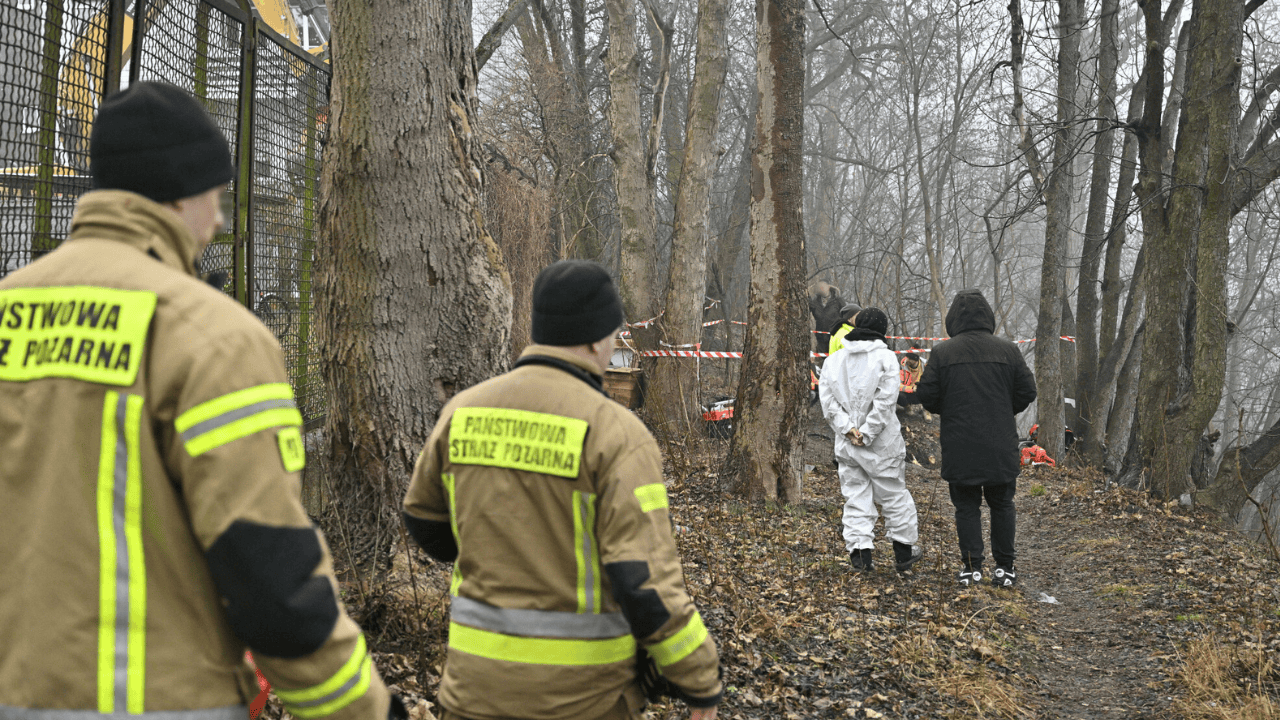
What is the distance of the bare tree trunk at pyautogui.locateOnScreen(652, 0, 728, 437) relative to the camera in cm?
1198

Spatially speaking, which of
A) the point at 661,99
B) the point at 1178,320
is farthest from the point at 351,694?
the point at 661,99

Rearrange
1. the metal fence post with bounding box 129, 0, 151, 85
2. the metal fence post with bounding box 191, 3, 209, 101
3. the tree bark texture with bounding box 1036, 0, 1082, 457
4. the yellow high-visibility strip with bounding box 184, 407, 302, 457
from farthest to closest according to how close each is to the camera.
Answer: the tree bark texture with bounding box 1036, 0, 1082, 457 → the metal fence post with bounding box 191, 3, 209, 101 → the metal fence post with bounding box 129, 0, 151, 85 → the yellow high-visibility strip with bounding box 184, 407, 302, 457

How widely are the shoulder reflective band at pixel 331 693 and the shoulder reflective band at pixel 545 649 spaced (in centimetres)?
69

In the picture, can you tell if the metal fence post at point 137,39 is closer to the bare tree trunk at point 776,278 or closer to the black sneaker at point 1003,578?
the bare tree trunk at point 776,278

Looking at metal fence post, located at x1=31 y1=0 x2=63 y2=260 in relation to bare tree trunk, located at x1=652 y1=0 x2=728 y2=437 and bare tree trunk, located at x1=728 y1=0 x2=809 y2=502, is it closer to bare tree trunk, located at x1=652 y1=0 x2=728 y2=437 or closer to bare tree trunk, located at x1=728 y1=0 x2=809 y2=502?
bare tree trunk, located at x1=728 y1=0 x2=809 y2=502

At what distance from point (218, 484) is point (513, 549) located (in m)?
0.94

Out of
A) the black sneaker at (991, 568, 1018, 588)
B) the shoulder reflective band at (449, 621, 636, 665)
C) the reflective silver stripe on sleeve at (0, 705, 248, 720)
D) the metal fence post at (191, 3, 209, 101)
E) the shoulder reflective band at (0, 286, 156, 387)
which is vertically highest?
the metal fence post at (191, 3, 209, 101)

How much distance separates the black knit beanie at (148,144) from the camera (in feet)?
5.38

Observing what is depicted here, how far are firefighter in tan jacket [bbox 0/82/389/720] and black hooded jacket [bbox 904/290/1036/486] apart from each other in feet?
19.5

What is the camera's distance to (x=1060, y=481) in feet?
41.8

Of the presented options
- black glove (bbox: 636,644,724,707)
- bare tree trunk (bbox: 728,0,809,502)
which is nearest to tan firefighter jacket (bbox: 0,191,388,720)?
black glove (bbox: 636,644,724,707)

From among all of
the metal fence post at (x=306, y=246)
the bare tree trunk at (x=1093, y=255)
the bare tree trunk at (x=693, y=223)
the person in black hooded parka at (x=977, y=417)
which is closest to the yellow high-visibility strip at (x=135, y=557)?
the metal fence post at (x=306, y=246)

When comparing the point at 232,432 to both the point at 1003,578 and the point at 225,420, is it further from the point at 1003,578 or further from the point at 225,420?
the point at 1003,578

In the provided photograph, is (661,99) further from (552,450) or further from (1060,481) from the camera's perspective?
(552,450)
